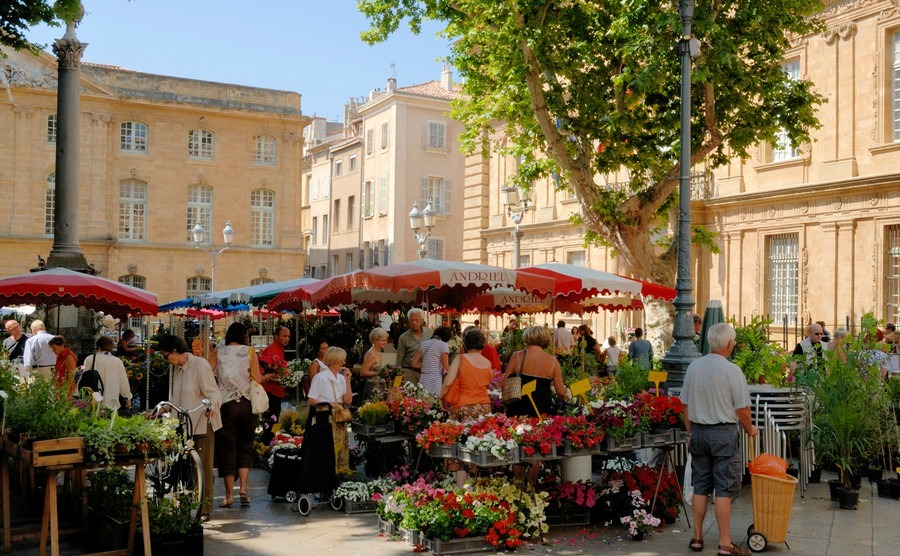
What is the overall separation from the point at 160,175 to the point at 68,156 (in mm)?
30801

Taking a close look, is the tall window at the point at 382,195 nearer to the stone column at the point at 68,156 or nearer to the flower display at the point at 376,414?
the stone column at the point at 68,156

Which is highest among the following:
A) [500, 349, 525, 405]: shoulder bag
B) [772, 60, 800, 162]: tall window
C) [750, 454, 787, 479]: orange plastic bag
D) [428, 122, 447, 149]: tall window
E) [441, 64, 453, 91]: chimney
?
[441, 64, 453, 91]: chimney

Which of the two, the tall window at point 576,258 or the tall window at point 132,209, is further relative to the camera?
the tall window at point 132,209

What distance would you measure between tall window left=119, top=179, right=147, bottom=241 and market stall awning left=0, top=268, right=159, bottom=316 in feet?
109

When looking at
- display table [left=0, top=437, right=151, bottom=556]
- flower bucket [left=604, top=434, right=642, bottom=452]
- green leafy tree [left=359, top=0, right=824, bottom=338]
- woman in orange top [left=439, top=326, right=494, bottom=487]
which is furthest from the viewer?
green leafy tree [left=359, top=0, right=824, bottom=338]

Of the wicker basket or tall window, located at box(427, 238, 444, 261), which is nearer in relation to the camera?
the wicker basket

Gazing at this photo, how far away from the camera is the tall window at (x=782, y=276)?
2289 centimetres

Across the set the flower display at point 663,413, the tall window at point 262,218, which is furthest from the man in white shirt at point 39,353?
the tall window at point 262,218

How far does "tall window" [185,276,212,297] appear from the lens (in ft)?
151

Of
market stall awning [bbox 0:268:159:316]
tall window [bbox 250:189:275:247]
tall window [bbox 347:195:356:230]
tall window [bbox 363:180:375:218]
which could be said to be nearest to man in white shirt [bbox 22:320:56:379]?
market stall awning [bbox 0:268:159:316]

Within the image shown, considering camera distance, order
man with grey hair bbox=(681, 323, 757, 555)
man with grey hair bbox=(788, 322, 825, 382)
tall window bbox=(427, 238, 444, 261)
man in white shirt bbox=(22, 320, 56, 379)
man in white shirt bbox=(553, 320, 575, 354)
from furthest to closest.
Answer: tall window bbox=(427, 238, 444, 261), man in white shirt bbox=(553, 320, 575, 354), man in white shirt bbox=(22, 320, 56, 379), man with grey hair bbox=(788, 322, 825, 382), man with grey hair bbox=(681, 323, 757, 555)

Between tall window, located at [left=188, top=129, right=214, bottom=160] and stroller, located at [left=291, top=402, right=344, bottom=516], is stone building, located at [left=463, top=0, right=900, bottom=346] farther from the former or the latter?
tall window, located at [left=188, top=129, right=214, bottom=160]

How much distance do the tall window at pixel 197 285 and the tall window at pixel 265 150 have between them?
261 inches

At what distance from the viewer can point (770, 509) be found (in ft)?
25.3
